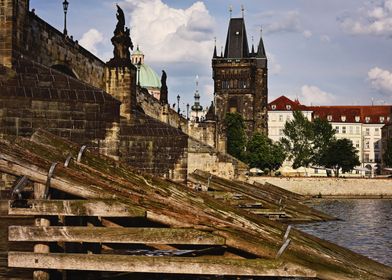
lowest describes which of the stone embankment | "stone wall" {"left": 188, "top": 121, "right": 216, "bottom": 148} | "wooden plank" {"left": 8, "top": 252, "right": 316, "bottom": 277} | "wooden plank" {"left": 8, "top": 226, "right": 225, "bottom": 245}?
the stone embankment

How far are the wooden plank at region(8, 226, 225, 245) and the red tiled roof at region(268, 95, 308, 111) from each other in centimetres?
14238

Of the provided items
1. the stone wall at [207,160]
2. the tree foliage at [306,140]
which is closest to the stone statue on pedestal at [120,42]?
the stone wall at [207,160]

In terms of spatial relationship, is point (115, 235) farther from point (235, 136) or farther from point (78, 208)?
point (235, 136)

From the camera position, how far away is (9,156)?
30.0 ft

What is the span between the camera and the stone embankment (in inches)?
3125

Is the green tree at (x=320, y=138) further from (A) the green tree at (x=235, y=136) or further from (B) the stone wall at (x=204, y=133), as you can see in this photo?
(B) the stone wall at (x=204, y=133)

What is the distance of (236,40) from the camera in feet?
430

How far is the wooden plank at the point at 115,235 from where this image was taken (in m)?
8.79

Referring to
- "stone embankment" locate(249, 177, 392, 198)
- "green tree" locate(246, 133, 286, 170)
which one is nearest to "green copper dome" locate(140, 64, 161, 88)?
"green tree" locate(246, 133, 286, 170)

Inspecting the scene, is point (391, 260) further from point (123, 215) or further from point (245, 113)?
point (245, 113)

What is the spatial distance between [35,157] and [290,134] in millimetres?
115302

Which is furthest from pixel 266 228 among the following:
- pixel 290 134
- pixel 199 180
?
pixel 290 134

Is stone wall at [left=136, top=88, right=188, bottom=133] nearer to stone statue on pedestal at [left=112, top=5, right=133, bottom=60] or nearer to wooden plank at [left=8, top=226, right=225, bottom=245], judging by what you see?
stone statue on pedestal at [left=112, top=5, right=133, bottom=60]

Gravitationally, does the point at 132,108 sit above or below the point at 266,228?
above
